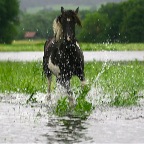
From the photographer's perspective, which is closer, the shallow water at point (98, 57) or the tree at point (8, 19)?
the shallow water at point (98, 57)

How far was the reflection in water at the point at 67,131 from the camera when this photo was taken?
10.2 metres

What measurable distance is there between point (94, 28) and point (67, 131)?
12413 centimetres

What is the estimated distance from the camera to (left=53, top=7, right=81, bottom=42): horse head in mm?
13984

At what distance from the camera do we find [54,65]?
48.4 feet

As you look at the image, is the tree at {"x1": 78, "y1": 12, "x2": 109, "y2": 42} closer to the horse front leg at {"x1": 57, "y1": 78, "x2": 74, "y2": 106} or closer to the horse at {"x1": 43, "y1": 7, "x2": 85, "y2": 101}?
the horse at {"x1": 43, "y1": 7, "x2": 85, "y2": 101}

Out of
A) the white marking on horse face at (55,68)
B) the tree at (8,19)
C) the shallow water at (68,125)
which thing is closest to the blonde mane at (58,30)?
the white marking on horse face at (55,68)

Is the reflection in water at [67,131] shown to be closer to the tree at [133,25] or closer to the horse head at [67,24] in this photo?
the horse head at [67,24]

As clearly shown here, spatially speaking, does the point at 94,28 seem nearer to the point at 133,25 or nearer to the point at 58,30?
the point at 133,25

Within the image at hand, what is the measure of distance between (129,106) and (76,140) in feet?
15.9

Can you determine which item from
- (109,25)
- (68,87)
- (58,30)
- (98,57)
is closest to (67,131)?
(68,87)

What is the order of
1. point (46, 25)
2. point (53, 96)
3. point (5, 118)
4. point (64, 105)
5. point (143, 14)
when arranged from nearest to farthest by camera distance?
point (5, 118) → point (64, 105) → point (53, 96) → point (143, 14) → point (46, 25)

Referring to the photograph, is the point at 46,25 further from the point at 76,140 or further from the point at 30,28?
the point at 76,140

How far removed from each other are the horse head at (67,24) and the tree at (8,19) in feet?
277

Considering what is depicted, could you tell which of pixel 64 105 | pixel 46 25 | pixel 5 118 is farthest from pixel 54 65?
→ pixel 46 25
